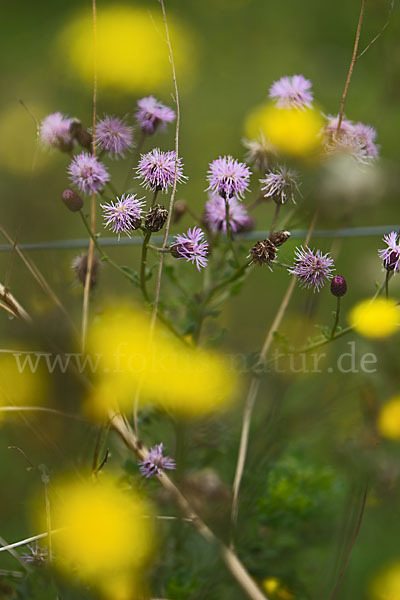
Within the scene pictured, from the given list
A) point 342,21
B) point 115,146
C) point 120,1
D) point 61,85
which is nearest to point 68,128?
point 115,146

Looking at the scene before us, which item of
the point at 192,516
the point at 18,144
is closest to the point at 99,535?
the point at 192,516

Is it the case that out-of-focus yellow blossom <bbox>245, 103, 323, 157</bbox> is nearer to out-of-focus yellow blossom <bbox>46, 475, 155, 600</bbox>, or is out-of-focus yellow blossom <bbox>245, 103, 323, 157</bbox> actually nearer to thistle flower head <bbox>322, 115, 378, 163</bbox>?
thistle flower head <bbox>322, 115, 378, 163</bbox>

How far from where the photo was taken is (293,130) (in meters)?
0.48

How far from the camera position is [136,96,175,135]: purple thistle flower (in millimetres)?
474

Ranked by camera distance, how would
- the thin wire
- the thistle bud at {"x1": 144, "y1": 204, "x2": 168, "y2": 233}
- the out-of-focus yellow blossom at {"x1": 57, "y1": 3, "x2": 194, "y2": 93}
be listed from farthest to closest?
the out-of-focus yellow blossom at {"x1": 57, "y1": 3, "x2": 194, "y2": 93}, the thin wire, the thistle bud at {"x1": 144, "y1": 204, "x2": 168, "y2": 233}

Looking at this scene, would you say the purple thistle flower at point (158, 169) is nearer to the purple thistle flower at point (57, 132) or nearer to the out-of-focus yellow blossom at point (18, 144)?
the purple thistle flower at point (57, 132)

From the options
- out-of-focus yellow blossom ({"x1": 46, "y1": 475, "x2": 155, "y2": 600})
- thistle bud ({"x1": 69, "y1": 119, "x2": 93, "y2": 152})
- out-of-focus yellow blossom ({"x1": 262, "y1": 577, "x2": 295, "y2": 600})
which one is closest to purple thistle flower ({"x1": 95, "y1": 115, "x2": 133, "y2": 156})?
thistle bud ({"x1": 69, "y1": 119, "x2": 93, "y2": 152})

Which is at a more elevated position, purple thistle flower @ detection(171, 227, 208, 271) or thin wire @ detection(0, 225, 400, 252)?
thin wire @ detection(0, 225, 400, 252)

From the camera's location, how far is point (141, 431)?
0.57 metres

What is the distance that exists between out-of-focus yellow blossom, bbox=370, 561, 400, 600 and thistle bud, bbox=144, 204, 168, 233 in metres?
0.38

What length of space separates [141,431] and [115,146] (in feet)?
0.81

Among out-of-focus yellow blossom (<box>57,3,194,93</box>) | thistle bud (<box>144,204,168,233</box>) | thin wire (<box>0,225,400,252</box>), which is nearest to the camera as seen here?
thistle bud (<box>144,204,168,233</box>)

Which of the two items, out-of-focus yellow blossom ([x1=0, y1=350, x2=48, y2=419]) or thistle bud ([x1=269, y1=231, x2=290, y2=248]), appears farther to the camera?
out-of-focus yellow blossom ([x1=0, y1=350, x2=48, y2=419])

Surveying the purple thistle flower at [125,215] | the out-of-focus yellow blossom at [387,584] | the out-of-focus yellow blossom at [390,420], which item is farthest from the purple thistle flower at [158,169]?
the out-of-focus yellow blossom at [387,584]
